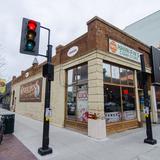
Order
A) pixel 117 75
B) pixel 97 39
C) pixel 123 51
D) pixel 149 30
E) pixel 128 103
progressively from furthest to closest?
pixel 149 30 → pixel 128 103 → pixel 123 51 → pixel 117 75 → pixel 97 39

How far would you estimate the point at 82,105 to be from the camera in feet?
28.9

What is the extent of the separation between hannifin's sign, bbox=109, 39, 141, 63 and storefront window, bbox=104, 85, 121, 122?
7.22 feet

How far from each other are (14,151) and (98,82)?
186 inches

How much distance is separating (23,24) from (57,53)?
685cm

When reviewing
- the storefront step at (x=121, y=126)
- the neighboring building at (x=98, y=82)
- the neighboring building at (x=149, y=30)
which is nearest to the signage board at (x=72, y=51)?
the neighboring building at (x=98, y=82)

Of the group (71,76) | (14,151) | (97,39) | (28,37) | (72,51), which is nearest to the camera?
(28,37)

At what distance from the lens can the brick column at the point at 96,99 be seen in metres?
7.11

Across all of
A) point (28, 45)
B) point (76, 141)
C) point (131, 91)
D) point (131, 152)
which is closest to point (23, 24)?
point (28, 45)

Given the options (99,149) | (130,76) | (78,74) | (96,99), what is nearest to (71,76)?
(78,74)

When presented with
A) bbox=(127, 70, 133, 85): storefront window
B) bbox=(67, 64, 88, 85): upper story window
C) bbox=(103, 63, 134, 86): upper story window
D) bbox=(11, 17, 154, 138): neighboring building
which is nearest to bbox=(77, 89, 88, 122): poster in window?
bbox=(11, 17, 154, 138): neighboring building

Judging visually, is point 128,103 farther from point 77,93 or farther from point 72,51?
point 72,51

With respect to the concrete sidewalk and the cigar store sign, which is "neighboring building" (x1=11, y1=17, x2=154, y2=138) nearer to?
the concrete sidewalk

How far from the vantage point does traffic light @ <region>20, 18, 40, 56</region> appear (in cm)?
477

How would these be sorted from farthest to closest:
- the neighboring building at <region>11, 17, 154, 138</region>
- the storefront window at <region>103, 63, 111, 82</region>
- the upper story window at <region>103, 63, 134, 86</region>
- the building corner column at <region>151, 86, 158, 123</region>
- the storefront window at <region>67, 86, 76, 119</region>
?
the building corner column at <region>151, 86, 158, 123</region>, the storefront window at <region>67, 86, 76, 119</region>, the upper story window at <region>103, 63, 134, 86</region>, the storefront window at <region>103, 63, 111, 82</region>, the neighboring building at <region>11, 17, 154, 138</region>
